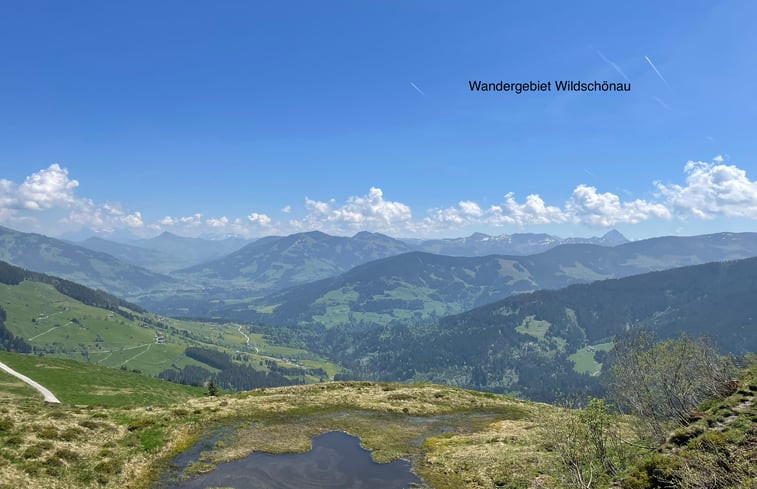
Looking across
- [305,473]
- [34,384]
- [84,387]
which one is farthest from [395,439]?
[34,384]

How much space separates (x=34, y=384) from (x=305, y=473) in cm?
8565

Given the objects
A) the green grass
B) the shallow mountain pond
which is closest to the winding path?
the green grass

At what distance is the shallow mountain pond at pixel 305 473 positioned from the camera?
3916 cm

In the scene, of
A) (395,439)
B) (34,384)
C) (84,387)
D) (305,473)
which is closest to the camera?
(305,473)

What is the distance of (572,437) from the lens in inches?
1414

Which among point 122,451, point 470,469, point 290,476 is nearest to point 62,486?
point 122,451

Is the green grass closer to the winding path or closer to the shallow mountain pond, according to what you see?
the winding path

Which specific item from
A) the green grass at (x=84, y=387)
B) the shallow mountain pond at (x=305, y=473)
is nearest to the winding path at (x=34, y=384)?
the green grass at (x=84, y=387)

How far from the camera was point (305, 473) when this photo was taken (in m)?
42.4

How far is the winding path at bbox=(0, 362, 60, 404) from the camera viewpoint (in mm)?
80500

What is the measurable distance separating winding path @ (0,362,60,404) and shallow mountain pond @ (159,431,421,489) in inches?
2090

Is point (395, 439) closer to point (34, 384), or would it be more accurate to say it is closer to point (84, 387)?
point (84, 387)

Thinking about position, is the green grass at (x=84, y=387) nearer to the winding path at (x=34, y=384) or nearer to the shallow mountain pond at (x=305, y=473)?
the winding path at (x=34, y=384)

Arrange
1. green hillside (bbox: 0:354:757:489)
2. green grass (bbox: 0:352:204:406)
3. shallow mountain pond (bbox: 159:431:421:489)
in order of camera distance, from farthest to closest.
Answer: green grass (bbox: 0:352:204:406), shallow mountain pond (bbox: 159:431:421:489), green hillside (bbox: 0:354:757:489)
